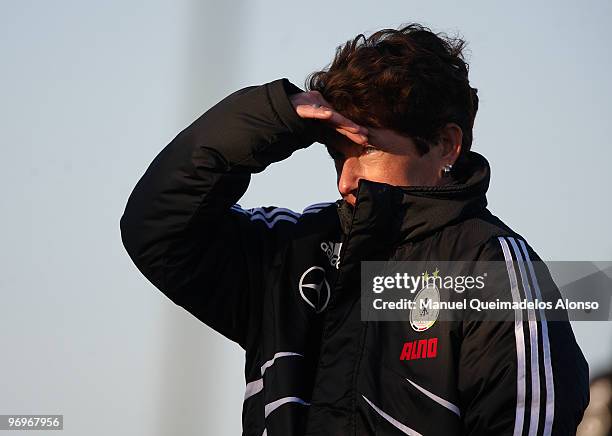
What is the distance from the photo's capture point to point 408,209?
8.22 ft

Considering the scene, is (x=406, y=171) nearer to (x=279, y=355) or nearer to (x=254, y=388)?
(x=279, y=355)

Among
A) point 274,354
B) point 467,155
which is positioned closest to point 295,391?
point 274,354

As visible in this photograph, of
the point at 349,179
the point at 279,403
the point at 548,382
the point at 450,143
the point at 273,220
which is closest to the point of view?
the point at 548,382

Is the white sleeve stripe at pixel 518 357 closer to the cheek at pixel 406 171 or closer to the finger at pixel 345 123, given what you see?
the cheek at pixel 406 171

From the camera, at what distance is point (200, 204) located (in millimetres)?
2533

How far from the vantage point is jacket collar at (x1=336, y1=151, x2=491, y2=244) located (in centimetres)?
245

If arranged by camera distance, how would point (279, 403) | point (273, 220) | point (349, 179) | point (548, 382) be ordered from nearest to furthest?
point (548, 382) → point (279, 403) → point (349, 179) → point (273, 220)

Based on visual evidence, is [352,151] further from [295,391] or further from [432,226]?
[295,391]

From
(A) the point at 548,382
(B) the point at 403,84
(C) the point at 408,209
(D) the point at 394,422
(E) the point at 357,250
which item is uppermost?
(B) the point at 403,84

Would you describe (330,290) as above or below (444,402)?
above

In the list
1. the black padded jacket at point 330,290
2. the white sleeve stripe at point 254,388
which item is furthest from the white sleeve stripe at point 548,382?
the white sleeve stripe at point 254,388

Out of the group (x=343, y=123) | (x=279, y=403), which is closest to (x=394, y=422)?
(x=279, y=403)

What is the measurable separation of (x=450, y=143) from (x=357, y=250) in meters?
0.44

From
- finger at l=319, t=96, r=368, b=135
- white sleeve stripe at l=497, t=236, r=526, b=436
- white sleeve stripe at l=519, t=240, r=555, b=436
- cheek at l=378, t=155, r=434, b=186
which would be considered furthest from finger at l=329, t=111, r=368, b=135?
white sleeve stripe at l=519, t=240, r=555, b=436
